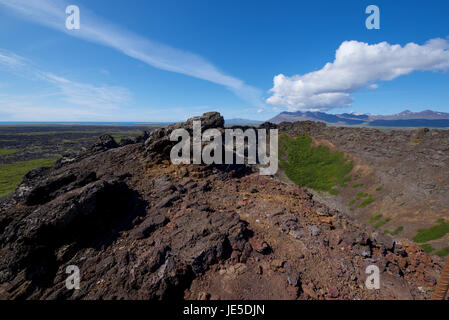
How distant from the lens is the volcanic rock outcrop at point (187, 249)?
26.3 feet

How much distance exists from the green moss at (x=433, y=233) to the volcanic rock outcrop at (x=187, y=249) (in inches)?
1137

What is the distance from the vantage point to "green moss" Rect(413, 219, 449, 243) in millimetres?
30312

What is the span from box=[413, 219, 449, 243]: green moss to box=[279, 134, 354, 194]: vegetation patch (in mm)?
25403

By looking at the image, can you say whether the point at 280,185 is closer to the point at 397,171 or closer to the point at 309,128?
the point at 397,171

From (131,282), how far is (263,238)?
6.71 metres

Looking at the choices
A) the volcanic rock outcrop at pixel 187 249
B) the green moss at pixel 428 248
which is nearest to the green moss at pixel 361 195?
the green moss at pixel 428 248

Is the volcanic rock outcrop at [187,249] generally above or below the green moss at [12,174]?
above

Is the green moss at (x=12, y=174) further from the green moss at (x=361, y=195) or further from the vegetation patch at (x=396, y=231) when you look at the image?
the green moss at (x=361, y=195)

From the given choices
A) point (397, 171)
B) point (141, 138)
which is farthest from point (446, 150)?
point (141, 138)

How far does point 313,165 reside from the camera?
79.3 m

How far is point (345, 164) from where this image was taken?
70.1 metres

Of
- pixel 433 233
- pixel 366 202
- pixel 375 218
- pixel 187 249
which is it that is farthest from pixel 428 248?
pixel 187 249

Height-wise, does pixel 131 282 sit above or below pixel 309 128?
below

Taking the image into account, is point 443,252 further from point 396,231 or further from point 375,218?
point 375,218
